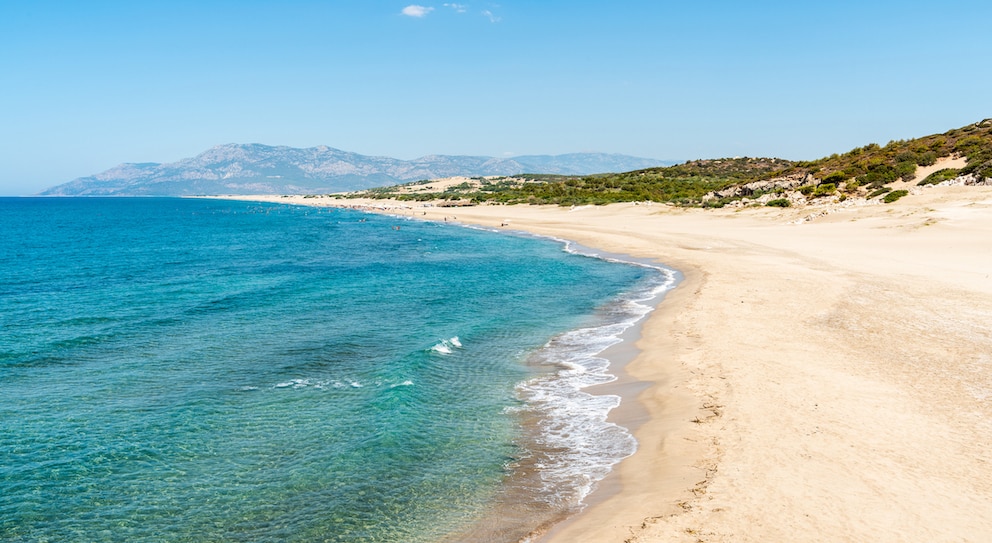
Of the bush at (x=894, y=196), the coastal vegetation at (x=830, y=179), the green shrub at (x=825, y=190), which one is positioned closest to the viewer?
the bush at (x=894, y=196)

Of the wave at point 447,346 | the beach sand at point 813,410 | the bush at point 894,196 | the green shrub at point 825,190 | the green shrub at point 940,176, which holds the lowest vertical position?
the wave at point 447,346

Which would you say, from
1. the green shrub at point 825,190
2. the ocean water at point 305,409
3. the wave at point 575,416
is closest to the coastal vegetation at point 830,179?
the green shrub at point 825,190

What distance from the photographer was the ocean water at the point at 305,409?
381 inches

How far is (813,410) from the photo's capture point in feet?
39.2

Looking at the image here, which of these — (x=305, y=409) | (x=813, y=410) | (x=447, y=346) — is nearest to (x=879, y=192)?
(x=447, y=346)

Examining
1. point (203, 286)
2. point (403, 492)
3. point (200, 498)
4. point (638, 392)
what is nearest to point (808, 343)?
point (638, 392)

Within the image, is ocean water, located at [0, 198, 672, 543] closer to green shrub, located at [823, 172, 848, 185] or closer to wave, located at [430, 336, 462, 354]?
wave, located at [430, 336, 462, 354]

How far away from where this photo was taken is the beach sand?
27.0 feet

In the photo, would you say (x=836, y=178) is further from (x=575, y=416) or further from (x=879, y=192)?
(x=575, y=416)

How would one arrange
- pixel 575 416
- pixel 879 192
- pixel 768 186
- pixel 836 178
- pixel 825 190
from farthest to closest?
pixel 768 186
pixel 836 178
pixel 825 190
pixel 879 192
pixel 575 416

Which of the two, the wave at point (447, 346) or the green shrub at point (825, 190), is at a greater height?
the green shrub at point (825, 190)

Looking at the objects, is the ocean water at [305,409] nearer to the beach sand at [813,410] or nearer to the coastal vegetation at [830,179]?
the beach sand at [813,410]

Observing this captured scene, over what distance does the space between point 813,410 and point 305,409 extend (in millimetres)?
11452

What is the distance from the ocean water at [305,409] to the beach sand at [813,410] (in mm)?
1417
